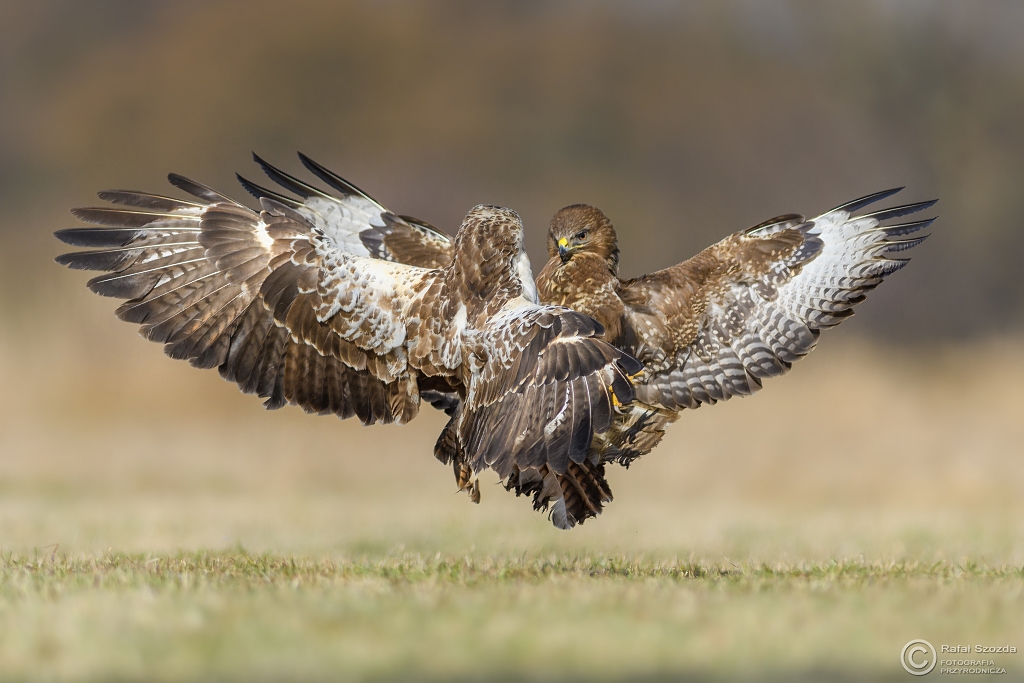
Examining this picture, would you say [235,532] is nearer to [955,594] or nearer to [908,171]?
[955,594]

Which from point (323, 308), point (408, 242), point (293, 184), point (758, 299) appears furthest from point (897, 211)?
point (293, 184)

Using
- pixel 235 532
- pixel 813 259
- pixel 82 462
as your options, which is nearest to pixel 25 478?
pixel 82 462

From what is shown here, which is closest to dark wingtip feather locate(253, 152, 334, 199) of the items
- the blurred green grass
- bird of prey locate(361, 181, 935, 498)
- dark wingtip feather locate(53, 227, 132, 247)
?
dark wingtip feather locate(53, 227, 132, 247)

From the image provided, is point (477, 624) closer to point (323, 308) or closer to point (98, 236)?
point (323, 308)

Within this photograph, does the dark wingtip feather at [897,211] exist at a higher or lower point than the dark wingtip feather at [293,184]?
higher

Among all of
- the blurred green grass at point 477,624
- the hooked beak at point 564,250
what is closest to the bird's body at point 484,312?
the hooked beak at point 564,250

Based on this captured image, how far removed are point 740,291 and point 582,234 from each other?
947mm

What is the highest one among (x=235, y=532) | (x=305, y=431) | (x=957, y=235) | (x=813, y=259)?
(x=957, y=235)

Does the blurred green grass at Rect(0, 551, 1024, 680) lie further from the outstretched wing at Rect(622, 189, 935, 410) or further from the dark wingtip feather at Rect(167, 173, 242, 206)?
the dark wingtip feather at Rect(167, 173, 242, 206)

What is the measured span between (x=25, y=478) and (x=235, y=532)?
4.76 metres

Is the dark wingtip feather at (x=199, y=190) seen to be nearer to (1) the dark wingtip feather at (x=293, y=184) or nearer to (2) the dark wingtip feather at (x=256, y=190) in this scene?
(2) the dark wingtip feather at (x=256, y=190)

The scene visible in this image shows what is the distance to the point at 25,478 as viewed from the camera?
1170 centimetres

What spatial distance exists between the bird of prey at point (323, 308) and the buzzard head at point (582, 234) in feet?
1.65

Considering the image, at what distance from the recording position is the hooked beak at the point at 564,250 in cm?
611
